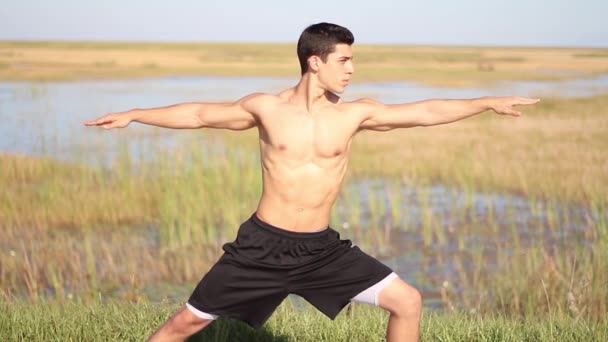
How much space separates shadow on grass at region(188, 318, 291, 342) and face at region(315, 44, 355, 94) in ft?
6.46

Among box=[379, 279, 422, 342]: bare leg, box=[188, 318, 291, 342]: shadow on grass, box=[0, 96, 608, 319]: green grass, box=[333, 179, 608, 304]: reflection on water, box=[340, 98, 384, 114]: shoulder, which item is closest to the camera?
box=[379, 279, 422, 342]: bare leg

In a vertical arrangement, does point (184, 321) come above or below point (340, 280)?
below

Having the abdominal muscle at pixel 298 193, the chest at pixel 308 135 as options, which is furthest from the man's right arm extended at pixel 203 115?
the abdominal muscle at pixel 298 193

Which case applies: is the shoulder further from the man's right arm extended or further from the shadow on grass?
the shadow on grass

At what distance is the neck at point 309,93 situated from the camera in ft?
16.1

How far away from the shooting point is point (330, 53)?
15.9 feet

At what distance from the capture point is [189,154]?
49.9 feet

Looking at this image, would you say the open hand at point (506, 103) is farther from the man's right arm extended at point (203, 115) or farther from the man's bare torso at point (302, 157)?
the man's right arm extended at point (203, 115)

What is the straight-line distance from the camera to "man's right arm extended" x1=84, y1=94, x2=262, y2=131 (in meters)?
5.03

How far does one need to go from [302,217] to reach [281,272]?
0.29 meters

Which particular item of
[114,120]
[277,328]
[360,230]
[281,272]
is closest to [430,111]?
[281,272]

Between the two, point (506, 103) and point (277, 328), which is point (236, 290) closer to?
point (277, 328)

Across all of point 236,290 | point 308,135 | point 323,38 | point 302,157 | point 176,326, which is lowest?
point 176,326

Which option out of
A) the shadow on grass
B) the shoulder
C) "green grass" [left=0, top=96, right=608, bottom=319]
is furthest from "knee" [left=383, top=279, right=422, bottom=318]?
"green grass" [left=0, top=96, right=608, bottom=319]
